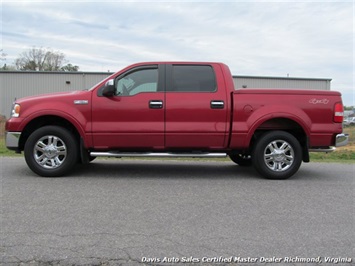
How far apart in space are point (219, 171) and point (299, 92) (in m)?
2.21

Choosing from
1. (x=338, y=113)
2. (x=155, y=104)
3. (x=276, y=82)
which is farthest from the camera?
(x=276, y=82)

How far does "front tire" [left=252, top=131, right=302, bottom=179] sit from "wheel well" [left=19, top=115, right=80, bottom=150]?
3.28 metres

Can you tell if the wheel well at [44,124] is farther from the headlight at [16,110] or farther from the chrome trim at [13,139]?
the headlight at [16,110]

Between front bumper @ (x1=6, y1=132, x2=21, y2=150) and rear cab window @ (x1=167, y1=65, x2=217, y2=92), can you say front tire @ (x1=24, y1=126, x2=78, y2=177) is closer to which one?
front bumper @ (x1=6, y1=132, x2=21, y2=150)

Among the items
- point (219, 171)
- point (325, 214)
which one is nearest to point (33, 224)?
point (325, 214)

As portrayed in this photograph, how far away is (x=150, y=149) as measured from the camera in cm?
663

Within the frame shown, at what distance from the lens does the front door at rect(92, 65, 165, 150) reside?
6.43m

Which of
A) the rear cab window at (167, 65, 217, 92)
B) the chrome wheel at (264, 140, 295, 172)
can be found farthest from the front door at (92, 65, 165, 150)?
the chrome wheel at (264, 140, 295, 172)

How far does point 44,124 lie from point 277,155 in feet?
13.9

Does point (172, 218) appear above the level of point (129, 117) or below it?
below

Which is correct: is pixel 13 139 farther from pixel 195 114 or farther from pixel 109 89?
pixel 195 114

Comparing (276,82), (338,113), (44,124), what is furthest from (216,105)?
(276,82)

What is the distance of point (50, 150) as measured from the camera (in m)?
6.48

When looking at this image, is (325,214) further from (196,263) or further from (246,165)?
(246,165)
